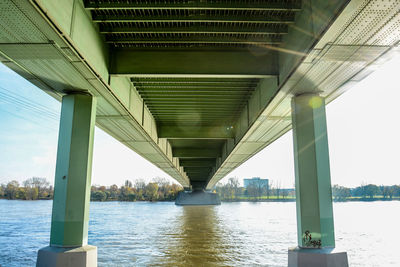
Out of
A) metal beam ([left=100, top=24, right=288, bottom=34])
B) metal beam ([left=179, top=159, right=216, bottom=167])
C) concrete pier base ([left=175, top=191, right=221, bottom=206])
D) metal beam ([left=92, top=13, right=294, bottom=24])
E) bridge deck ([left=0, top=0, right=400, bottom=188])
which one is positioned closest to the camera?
bridge deck ([left=0, top=0, right=400, bottom=188])

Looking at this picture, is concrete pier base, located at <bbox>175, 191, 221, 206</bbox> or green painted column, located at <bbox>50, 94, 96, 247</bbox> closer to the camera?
green painted column, located at <bbox>50, 94, 96, 247</bbox>

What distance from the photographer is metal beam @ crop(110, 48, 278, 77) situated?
9109 millimetres

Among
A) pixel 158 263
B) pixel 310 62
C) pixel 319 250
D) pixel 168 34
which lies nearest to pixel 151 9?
pixel 168 34

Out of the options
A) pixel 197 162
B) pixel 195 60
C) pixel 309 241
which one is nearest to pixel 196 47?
pixel 195 60

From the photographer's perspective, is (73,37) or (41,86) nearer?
(73,37)

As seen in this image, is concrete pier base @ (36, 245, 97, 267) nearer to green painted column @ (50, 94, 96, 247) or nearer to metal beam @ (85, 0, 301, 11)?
green painted column @ (50, 94, 96, 247)

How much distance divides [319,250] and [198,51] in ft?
21.3

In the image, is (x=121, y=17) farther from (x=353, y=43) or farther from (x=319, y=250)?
(x=319, y=250)

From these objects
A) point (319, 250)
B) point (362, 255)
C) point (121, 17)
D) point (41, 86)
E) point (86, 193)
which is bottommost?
point (362, 255)

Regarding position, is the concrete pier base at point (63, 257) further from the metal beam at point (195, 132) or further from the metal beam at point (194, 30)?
the metal beam at point (195, 132)

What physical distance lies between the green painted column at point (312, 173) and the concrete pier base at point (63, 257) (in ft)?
19.2

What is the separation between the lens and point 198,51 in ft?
30.3

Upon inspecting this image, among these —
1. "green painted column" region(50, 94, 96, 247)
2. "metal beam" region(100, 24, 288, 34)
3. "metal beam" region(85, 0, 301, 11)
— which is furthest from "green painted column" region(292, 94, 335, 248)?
"green painted column" region(50, 94, 96, 247)

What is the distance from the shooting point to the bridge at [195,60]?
5.91 meters
